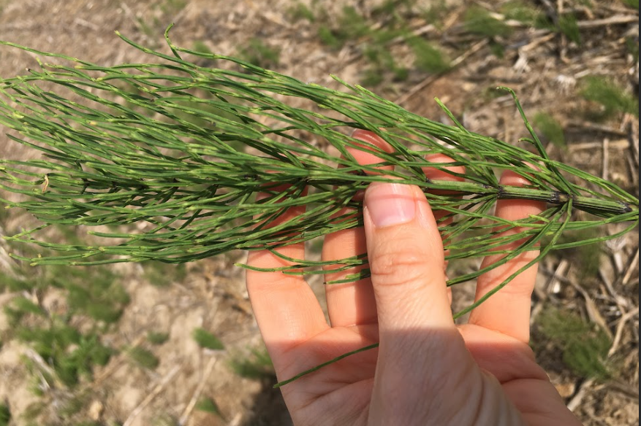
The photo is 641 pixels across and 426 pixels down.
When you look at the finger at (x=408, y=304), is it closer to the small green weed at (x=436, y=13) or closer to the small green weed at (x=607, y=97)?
the small green weed at (x=607, y=97)

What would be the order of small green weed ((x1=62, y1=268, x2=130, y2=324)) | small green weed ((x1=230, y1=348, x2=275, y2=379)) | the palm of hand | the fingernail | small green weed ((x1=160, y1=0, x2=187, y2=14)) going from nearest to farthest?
1. the fingernail
2. the palm of hand
3. small green weed ((x1=230, y1=348, x2=275, y2=379))
4. small green weed ((x1=62, y1=268, x2=130, y2=324))
5. small green weed ((x1=160, y1=0, x2=187, y2=14))

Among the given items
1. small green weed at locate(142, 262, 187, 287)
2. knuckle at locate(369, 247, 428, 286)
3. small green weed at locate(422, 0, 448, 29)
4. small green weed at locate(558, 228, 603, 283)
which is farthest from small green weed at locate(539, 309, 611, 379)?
small green weed at locate(142, 262, 187, 287)

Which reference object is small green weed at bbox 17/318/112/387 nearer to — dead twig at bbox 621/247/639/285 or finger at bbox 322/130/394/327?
finger at bbox 322/130/394/327

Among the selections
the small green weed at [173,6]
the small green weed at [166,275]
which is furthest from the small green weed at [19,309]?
the small green weed at [173,6]

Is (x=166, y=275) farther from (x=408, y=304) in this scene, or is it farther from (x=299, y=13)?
(x=299, y=13)

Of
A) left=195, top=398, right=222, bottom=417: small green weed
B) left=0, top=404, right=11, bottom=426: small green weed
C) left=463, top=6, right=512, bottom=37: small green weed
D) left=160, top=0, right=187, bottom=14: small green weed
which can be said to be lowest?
left=0, top=404, right=11, bottom=426: small green weed

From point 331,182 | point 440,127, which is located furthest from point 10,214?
point 440,127

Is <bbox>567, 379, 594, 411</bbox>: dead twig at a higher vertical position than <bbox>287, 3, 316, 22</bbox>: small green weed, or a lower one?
lower
